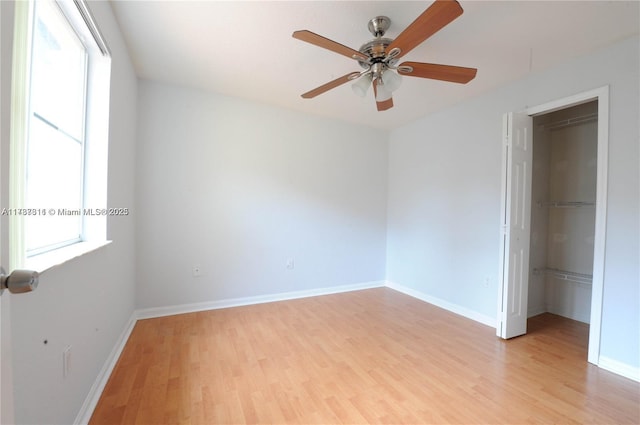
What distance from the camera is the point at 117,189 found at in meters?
2.06

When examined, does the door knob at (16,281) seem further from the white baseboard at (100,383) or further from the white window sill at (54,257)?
the white baseboard at (100,383)

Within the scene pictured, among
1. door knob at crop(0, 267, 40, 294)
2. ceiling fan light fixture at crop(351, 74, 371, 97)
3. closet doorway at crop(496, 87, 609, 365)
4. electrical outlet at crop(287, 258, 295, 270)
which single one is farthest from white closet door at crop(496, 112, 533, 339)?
door knob at crop(0, 267, 40, 294)

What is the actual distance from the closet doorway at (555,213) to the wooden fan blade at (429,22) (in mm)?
1601

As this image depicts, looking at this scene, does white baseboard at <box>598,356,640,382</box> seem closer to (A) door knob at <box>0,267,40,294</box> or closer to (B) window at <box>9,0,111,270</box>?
(A) door knob at <box>0,267,40,294</box>

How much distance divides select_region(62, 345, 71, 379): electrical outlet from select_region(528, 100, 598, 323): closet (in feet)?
13.4

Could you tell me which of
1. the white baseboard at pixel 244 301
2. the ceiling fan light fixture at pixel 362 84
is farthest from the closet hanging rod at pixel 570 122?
the white baseboard at pixel 244 301

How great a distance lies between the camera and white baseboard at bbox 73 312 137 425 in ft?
4.74

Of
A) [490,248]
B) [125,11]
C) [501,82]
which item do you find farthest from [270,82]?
[490,248]

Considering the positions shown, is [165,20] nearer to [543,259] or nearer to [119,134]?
[119,134]

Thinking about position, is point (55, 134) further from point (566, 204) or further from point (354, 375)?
point (566, 204)

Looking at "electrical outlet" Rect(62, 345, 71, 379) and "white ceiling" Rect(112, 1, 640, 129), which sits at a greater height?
"white ceiling" Rect(112, 1, 640, 129)

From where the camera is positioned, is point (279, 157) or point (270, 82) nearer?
point (270, 82)

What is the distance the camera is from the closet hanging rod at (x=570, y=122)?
9.07ft

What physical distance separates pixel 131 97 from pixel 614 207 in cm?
406
